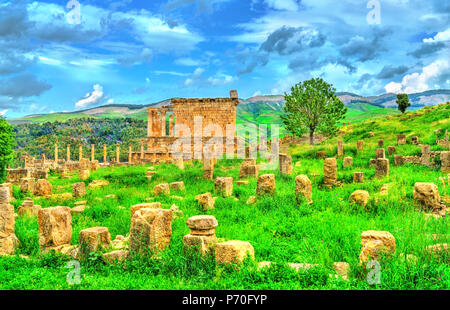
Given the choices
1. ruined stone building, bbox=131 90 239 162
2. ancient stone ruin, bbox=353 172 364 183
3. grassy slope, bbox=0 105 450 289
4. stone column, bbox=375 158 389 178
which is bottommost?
grassy slope, bbox=0 105 450 289

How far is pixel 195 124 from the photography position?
34.0 metres

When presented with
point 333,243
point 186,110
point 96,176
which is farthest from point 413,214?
point 186,110

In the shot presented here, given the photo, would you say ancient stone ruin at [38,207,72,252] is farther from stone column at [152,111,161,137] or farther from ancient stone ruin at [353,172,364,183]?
stone column at [152,111,161,137]

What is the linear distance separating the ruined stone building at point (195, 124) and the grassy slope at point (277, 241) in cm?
1945

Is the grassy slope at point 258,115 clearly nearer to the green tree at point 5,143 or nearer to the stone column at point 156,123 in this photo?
the stone column at point 156,123

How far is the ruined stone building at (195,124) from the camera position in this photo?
107ft

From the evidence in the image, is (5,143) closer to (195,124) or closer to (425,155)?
(195,124)

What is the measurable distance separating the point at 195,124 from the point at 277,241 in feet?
90.9

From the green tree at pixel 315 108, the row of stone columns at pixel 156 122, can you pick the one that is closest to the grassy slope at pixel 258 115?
the green tree at pixel 315 108

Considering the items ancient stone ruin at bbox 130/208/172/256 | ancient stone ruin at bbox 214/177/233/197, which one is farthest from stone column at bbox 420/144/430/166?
ancient stone ruin at bbox 130/208/172/256

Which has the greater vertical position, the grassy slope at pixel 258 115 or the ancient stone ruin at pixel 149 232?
the grassy slope at pixel 258 115

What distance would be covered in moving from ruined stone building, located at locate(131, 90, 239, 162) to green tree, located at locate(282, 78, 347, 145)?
650 cm

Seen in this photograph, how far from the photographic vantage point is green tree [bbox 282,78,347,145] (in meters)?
34.4

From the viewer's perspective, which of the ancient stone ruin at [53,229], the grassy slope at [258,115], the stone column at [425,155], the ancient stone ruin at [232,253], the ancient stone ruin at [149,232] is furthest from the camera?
the grassy slope at [258,115]
